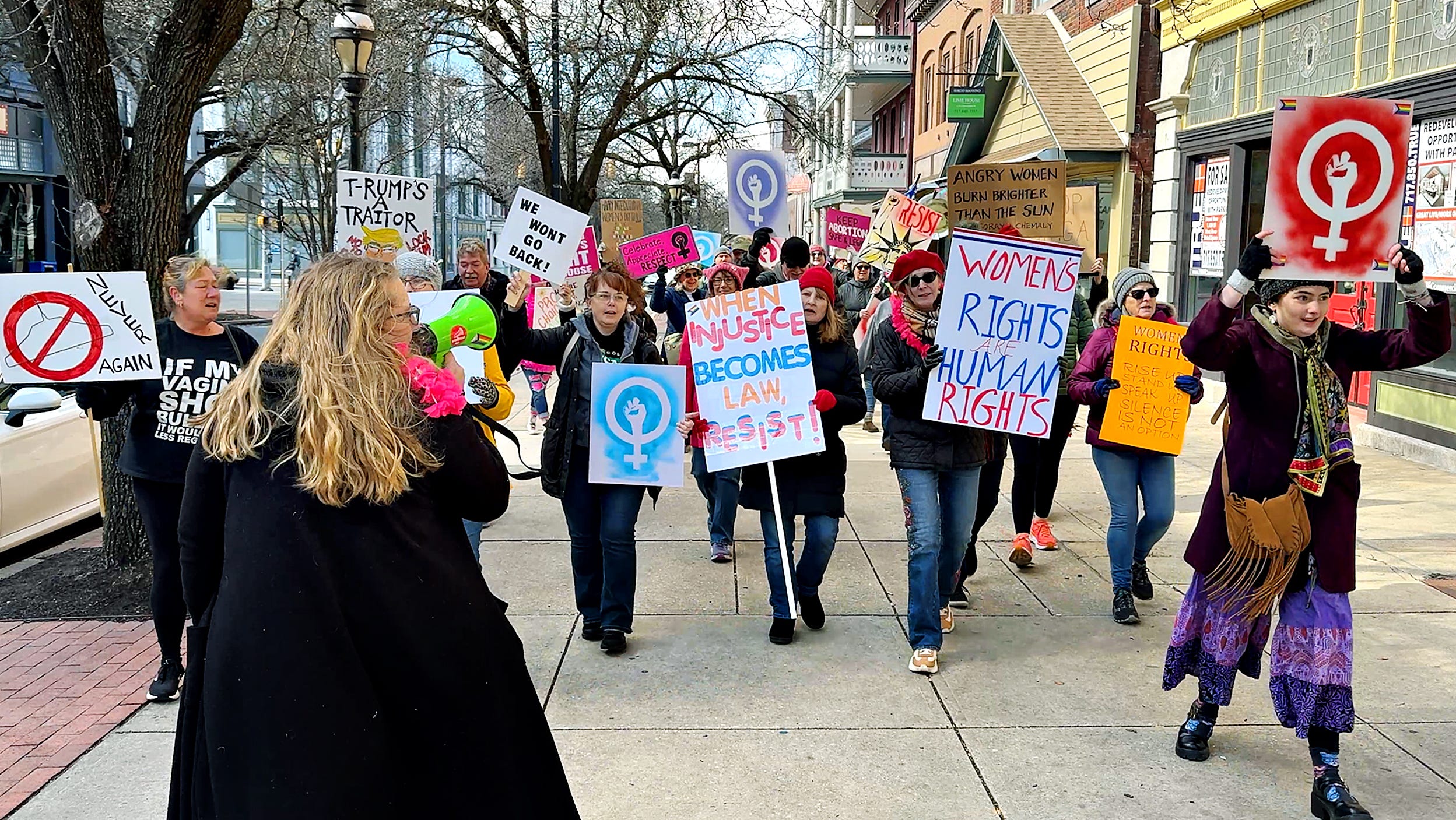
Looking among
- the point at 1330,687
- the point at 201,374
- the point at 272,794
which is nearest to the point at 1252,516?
the point at 1330,687

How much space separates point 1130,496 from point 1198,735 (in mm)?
1889

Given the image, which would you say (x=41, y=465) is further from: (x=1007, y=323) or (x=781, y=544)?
(x=1007, y=323)

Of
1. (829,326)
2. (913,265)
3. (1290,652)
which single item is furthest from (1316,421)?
(829,326)

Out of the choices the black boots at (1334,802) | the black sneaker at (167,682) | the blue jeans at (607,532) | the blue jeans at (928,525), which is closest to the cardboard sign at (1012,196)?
the blue jeans at (928,525)

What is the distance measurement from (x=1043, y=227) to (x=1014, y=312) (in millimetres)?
3169

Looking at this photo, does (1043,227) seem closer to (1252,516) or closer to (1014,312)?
(1014,312)

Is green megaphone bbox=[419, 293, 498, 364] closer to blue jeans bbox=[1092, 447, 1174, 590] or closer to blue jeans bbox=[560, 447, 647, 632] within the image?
blue jeans bbox=[560, 447, 647, 632]

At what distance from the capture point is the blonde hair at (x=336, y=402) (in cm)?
252

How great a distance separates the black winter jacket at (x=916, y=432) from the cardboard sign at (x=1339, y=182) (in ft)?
5.46

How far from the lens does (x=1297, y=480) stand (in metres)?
3.98

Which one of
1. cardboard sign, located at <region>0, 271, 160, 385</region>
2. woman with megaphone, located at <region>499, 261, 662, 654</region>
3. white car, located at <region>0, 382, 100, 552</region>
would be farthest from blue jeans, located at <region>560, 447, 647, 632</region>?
white car, located at <region>0, 382, 100, 552</region>

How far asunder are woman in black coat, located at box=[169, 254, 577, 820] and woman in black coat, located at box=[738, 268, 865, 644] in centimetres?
299

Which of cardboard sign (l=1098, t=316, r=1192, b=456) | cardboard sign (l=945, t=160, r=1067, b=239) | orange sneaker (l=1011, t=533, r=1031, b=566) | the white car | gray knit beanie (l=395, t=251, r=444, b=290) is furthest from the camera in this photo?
cardboard sign (l=945, t=160, r=1067, b=239)

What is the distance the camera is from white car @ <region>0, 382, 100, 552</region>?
7.34 metres
